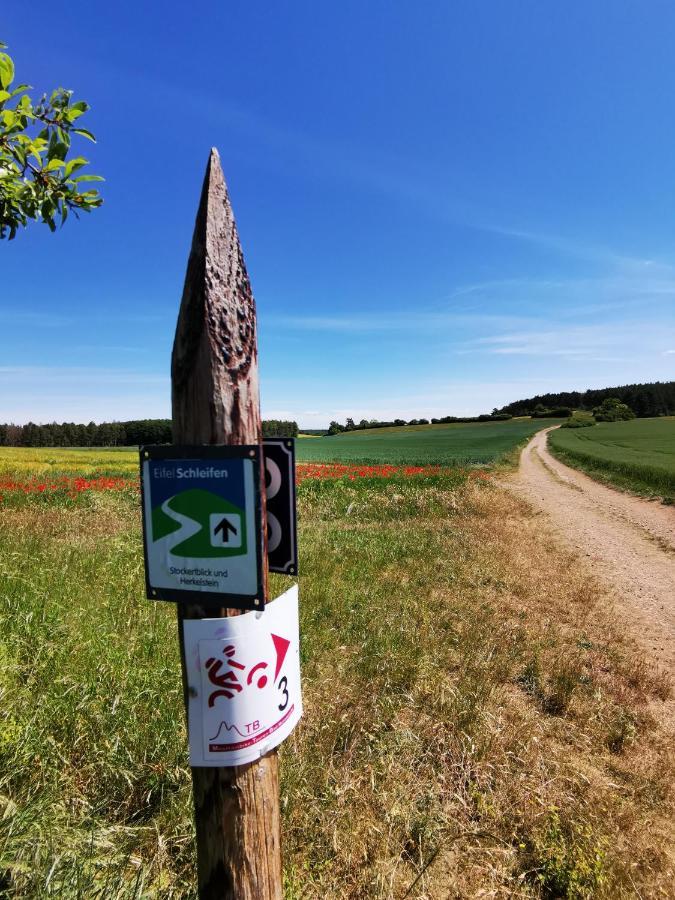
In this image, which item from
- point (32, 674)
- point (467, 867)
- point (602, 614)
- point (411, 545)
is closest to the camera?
point (467, 867)

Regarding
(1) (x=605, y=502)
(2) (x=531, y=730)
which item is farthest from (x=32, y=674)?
(1) (x=605, y=502)

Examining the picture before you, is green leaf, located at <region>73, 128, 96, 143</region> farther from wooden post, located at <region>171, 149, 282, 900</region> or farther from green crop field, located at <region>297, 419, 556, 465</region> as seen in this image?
green crop field, located at <region>297, 419, 556, 465</region>

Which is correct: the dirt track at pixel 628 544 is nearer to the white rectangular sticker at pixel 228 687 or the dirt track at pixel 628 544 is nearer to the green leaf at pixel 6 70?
the white rectangular sticker at pixel 228 687

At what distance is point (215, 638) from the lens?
1.38m

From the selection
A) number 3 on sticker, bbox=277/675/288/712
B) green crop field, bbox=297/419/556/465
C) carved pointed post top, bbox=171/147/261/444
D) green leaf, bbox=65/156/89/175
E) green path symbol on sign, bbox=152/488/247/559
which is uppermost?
green leaf, bbox=65/156/89/175

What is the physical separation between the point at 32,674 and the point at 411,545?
21.5 ft

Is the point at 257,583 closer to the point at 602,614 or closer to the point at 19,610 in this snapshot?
the point at 19,610

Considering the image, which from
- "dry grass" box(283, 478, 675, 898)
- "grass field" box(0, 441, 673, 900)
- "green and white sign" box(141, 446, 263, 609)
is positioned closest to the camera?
"green and white sign" box(141, 446, 263, 609)

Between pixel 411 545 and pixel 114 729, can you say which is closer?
pixel 114 729

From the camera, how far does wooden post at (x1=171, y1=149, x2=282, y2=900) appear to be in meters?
1.39

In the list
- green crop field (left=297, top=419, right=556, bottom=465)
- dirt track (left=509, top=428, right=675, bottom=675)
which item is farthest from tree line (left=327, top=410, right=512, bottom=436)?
dirt track (left=509, top=428, right=675, bottom=675)

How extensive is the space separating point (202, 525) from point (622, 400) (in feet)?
438

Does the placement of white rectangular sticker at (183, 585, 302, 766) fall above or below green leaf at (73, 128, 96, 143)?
below

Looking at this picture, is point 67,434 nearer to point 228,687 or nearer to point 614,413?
point 228,687
